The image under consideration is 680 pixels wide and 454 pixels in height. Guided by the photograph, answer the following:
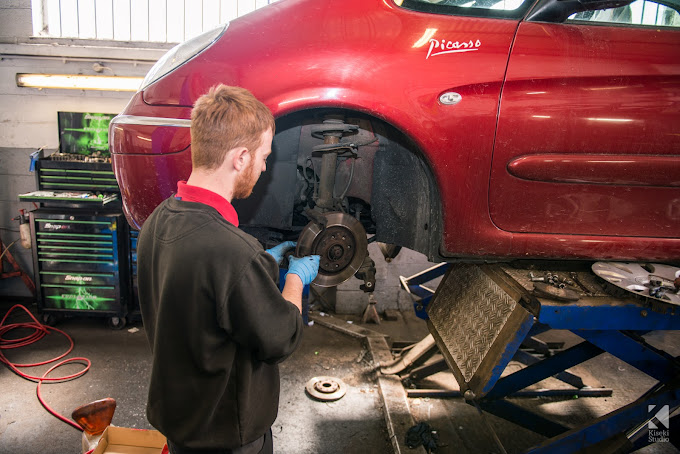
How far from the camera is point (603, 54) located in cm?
138

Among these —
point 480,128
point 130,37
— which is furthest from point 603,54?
point 130,37

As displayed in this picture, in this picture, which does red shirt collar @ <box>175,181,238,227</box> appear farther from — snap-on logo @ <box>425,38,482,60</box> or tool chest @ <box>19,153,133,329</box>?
tool chest @ <box>19,153,133,329</box>

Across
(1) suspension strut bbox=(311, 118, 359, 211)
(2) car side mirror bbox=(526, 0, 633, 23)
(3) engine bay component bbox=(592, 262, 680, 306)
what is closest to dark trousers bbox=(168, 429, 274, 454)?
(1) suspension strut bbox=(311, 118, 359, 211)

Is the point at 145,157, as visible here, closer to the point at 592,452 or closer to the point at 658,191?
the point at 658,191

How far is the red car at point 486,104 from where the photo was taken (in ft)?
4.49

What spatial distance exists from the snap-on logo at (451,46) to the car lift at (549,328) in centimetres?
88

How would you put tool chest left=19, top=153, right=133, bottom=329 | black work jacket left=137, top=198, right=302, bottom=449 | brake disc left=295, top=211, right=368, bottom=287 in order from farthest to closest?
1. tool chest left=19, top=153, right=133, bottom=329
2. brake disc left=295, top=211, right=368, bottom=287
3. black work jacket left=137, top=198, right=302, bottom=449

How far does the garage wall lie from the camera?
3742mm

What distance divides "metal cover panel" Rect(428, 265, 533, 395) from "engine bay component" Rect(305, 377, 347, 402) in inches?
32.9

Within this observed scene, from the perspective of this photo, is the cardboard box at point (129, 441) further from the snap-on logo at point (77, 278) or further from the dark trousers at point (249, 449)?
the snap-on logo at point (77, 278)

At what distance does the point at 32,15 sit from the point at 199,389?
14.9ft

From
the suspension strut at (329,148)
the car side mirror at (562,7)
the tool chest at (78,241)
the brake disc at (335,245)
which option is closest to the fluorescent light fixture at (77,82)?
the tool chest at (78,241)

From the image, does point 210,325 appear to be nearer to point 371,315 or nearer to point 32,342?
point 371,315

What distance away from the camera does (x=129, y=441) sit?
1.54m
